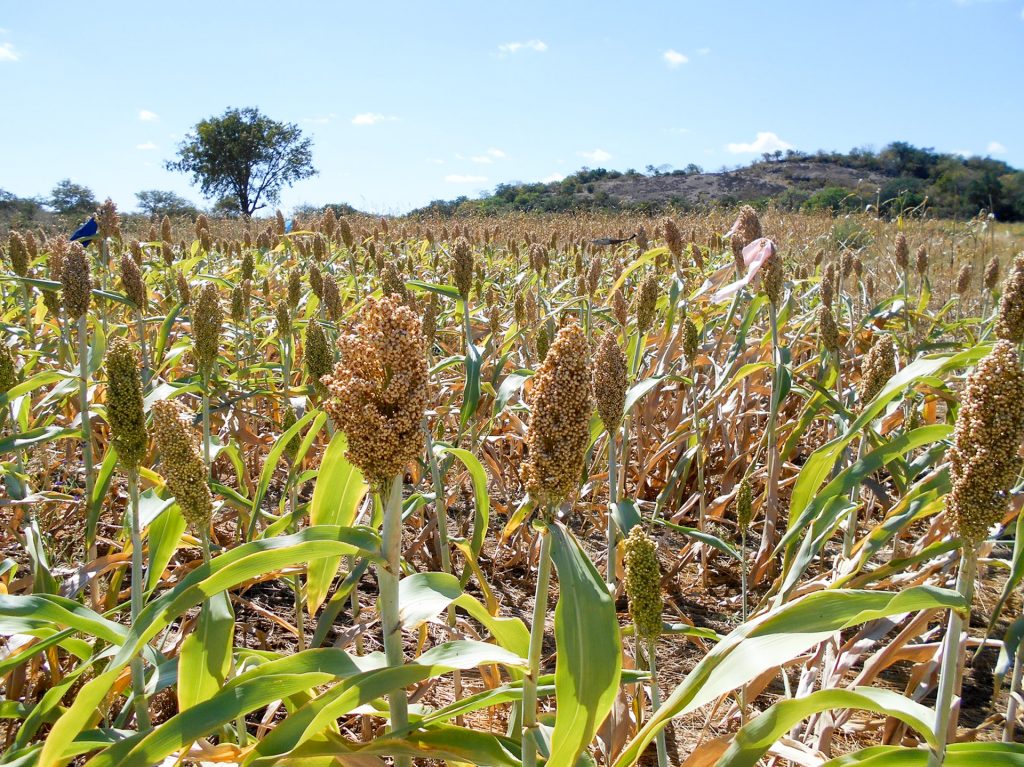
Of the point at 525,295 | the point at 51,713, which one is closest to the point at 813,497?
the point at 51,713

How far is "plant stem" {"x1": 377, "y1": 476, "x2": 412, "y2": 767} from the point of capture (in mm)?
1117

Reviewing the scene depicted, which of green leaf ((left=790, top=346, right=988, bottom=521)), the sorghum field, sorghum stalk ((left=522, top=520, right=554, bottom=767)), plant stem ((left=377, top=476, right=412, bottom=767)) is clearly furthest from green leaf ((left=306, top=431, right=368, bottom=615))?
green leaf ((left=790, top=346, right=988, bottom=521))

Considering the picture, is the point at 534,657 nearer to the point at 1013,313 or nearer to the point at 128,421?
the point at 128,421

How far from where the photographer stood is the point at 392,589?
116cm

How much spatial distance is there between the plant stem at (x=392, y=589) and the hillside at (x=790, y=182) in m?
30.1

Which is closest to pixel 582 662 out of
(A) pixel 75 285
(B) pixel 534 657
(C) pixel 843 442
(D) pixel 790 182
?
(B) pixel 534 657

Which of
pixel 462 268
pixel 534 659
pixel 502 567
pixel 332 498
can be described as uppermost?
pixel 462 268

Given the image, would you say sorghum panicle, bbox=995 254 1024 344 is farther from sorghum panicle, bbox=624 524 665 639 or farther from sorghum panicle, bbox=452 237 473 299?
sorghum panicle, bbox=452 237 473 299

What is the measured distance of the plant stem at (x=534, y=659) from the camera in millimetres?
1061

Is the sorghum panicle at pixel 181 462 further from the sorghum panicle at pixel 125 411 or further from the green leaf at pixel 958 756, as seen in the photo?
the green leaf at pixel 958 756

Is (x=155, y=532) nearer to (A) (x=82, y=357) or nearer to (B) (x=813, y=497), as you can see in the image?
(A) (x=82, y=357)

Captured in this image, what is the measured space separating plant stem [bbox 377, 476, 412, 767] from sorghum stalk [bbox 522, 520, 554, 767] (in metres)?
0.22

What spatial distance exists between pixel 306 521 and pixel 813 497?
2.15 m

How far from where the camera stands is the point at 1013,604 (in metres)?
2.73
